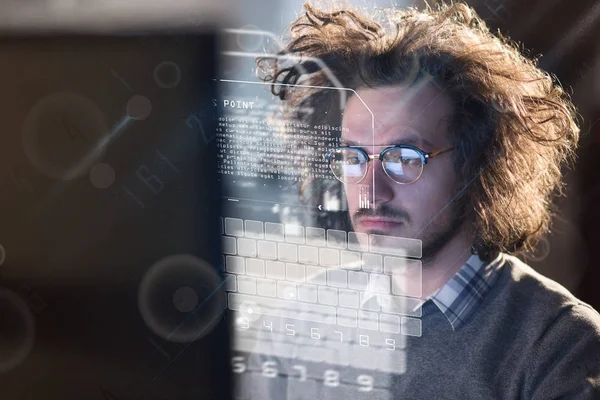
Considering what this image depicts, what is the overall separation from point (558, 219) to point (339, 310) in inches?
11.1

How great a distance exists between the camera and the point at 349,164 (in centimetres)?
86

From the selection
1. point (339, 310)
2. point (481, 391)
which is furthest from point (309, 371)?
point (481, 391)

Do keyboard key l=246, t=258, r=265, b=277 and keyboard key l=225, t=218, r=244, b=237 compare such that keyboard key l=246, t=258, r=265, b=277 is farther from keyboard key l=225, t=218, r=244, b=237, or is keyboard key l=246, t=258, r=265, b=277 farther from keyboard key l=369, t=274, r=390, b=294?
keyboard key l=369, t=274, r=390, b=294

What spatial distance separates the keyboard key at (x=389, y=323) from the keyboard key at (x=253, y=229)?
0.59ft

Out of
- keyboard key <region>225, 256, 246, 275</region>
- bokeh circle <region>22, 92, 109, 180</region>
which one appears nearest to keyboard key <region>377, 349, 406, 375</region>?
keyboard key <region>225, 256, 246, 275</region>

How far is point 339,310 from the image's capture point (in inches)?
36.1

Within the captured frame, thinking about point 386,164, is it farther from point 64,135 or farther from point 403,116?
point 64,135

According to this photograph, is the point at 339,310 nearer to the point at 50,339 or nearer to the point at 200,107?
the point at 200,107

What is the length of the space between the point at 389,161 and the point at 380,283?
15 centimetres

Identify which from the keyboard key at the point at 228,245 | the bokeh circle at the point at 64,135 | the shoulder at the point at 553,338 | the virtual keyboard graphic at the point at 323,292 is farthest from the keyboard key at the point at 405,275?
the bokeh circle at the point at 64,135

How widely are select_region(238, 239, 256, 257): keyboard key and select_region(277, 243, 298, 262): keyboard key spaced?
0.04m

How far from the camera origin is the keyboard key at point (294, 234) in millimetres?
914

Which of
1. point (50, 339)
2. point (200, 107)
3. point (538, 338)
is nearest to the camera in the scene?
point (538, 338)
